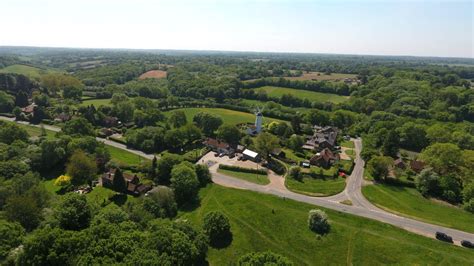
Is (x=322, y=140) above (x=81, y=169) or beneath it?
above

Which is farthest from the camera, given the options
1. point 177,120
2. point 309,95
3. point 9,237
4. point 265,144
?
point 309,95

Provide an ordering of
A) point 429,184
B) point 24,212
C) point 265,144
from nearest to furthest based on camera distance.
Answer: point 24,212 < point 429,184 < point 265,144

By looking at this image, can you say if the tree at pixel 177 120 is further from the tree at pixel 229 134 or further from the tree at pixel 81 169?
the tree at pixel 81 169

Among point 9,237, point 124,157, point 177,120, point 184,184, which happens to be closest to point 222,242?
point 184,184

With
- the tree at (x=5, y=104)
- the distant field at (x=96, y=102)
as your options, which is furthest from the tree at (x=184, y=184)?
the tree at (x=5, y=104)

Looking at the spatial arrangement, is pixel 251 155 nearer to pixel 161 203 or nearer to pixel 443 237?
pixel 161 203

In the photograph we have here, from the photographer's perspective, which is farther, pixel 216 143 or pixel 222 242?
pixel 216 143
